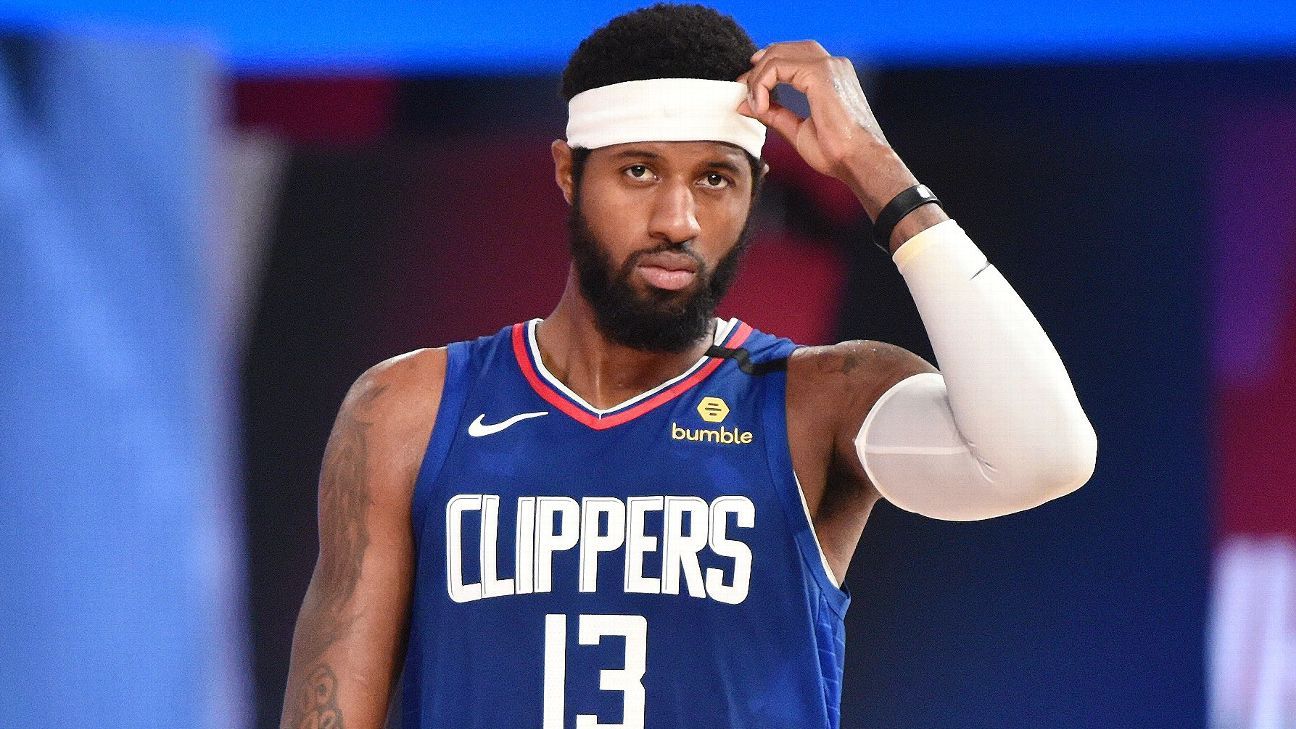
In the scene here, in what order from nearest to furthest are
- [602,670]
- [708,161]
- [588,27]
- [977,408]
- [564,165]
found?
[977,408]
[602,670]
[708,161]
[564,165]
[588,27]

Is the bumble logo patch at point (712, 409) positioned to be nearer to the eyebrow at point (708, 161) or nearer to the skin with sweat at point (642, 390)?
the skin with sweat at point (642, 390)

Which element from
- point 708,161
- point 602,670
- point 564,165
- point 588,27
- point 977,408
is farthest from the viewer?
point 588,27

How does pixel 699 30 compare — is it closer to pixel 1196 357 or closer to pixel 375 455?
pixel 375 455

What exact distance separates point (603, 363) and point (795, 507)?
0.97 ft

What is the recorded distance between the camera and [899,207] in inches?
63.1

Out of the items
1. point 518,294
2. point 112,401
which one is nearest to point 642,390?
point 518,294

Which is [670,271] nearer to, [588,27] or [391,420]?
[391,420]

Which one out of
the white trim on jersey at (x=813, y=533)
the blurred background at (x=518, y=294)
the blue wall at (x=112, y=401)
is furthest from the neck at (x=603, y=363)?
the blue wall at (x=112, y=401)

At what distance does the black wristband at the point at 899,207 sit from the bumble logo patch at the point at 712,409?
0.90 ft

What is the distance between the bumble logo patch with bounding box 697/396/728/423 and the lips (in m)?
0.14

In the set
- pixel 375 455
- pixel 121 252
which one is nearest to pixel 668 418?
pixel 375 455

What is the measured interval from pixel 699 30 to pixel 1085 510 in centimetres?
177

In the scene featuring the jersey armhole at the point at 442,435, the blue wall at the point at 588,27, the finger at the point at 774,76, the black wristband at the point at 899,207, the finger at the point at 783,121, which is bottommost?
the jersey armhole at the point at 442,435

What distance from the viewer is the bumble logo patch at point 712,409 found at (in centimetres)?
174
